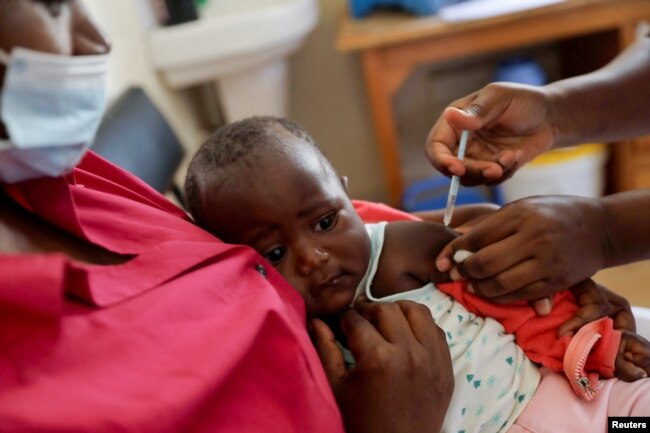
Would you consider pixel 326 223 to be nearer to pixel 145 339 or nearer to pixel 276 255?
pixel 276 255

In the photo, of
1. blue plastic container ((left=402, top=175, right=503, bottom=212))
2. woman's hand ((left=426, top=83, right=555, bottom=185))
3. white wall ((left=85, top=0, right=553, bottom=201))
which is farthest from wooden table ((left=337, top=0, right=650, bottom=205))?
woman's hand ((left=426, top=83, right=555, bottom=185))

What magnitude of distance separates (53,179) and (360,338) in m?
0.41

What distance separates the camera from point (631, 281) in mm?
2018

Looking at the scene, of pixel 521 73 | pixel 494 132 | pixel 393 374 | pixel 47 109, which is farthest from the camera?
pixel 521 73

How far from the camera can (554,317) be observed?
917 mm

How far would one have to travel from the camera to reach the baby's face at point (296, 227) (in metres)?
0.90

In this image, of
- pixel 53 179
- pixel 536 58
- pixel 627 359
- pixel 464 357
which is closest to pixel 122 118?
pixel 53 179

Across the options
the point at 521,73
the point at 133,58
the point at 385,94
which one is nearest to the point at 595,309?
the point at 385,94

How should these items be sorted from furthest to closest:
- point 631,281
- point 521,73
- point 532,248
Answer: point 521,73, point 631,281, point 532,248

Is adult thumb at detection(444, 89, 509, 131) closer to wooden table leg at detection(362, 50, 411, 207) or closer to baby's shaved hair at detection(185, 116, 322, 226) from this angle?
baby's shaved hair at detection(185, 116, 322, 226)

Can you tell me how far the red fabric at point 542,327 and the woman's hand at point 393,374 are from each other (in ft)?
0.56

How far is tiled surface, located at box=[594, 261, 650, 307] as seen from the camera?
6.34 feet

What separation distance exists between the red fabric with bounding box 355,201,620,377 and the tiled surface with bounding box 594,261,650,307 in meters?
1.16

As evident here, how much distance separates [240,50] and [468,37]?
83 cm
